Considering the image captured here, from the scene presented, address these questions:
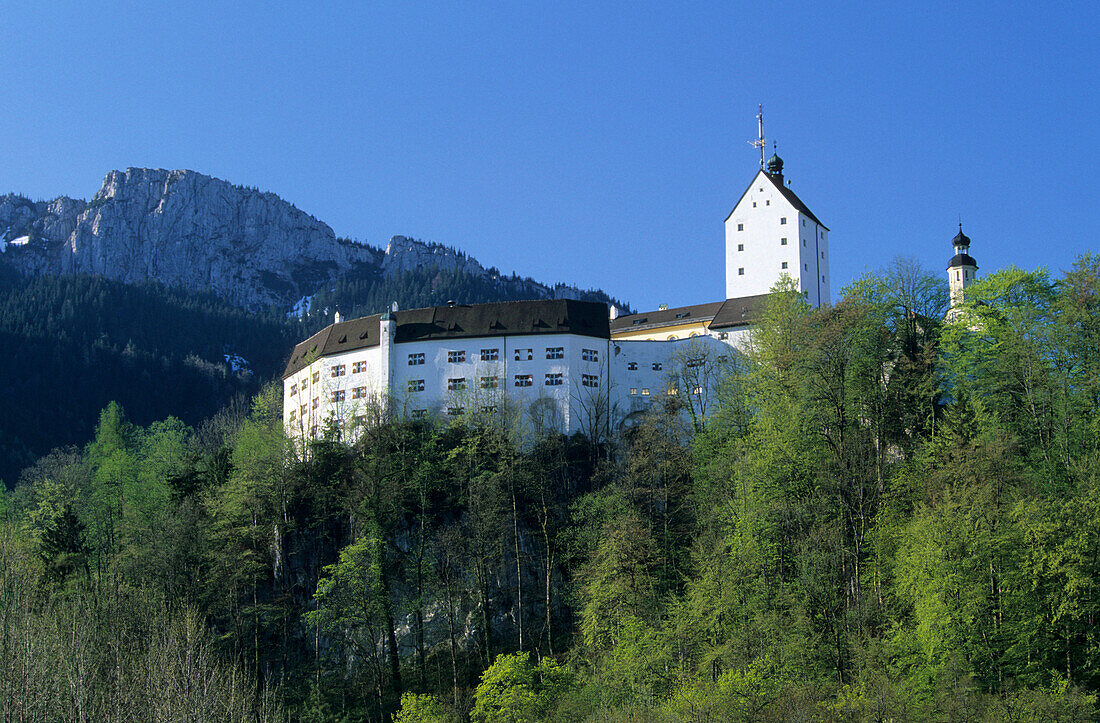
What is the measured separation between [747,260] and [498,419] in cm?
2886

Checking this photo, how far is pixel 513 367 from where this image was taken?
72625mm

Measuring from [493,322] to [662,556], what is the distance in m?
24.9

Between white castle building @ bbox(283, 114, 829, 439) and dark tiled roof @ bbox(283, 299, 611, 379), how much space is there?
0.09 metres

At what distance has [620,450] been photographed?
67438 mm

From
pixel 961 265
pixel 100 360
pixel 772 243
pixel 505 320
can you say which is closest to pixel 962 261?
pixel 961 265

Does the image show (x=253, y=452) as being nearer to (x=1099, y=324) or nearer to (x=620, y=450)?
(x=620, y=450)

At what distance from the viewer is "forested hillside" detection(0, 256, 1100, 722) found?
40094mm

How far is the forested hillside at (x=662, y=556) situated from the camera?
4009cm

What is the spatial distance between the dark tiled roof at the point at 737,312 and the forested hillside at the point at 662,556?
36.0ft

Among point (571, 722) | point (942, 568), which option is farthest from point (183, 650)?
point (942, 568)

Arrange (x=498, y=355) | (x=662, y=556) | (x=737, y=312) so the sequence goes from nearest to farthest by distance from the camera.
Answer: (x=662, y=556), (x=498, y=355), (x=737, y=312)

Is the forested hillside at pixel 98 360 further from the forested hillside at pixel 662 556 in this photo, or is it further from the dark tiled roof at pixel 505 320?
the forested hillside at pixel 662 556

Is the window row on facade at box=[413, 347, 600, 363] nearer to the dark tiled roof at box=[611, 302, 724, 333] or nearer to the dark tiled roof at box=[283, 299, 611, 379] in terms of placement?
the dark tiled roof at box=[283, 299, 611, 379]

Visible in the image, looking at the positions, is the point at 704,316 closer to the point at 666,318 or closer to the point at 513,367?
the point at 666,318
